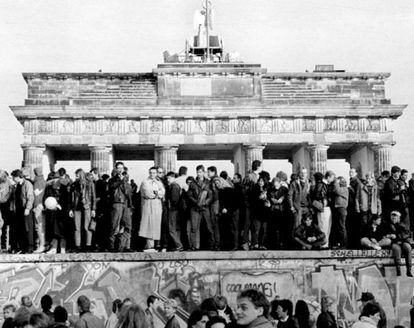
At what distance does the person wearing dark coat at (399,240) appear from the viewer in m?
18.3

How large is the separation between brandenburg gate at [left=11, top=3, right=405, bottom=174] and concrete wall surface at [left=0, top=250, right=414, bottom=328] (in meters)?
26.6

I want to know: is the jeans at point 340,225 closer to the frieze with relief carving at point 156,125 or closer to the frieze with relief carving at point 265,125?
the frieze with relief carving at point 265,125

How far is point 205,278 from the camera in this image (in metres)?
18.5

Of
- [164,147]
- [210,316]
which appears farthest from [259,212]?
[164,147]

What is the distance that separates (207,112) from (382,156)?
9400 millimetres

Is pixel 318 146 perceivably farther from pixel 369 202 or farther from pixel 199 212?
pixel 199 212

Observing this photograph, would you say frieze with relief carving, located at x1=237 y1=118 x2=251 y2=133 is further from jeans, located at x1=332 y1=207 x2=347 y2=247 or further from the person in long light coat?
the person in long light coat

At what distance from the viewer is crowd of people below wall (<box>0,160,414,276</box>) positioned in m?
18.8

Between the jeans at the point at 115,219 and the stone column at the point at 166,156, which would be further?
the stone column at the point at 166,156

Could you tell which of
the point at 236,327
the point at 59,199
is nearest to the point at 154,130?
the point at 59,199

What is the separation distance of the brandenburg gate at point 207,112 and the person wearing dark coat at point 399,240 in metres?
26.6

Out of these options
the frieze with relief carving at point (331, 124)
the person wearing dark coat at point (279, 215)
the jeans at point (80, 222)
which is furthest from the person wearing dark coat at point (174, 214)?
the frieze with relief carving at point (331, 124)

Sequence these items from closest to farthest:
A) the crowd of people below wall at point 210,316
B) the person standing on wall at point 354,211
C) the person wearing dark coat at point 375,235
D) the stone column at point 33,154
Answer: the crowd of people below wall at point 210,316
the person wearing dark coat at point 375,235
the person standing on wall at point 354,211
the stone column at point 33,154

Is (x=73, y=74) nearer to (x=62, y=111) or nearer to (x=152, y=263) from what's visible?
(x=62, y=111)
